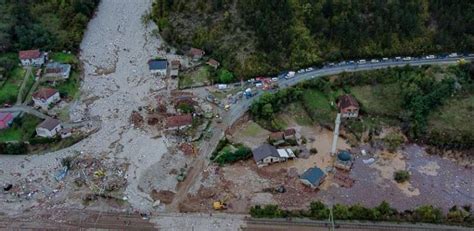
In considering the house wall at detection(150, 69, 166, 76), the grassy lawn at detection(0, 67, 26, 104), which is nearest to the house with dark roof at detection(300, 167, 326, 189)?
the house wall at detection(150, 69, 166, 76)

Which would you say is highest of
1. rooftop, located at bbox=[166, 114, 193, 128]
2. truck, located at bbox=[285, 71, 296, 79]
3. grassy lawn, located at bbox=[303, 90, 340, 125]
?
truck, located at bbox=[285, 71, 296, 79]

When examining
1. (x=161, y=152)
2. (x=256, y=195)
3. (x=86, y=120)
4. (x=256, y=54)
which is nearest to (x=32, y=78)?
(x=86, y=120)

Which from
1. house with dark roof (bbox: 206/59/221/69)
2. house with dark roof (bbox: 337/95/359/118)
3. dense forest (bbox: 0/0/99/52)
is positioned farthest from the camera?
dense forest (bbox: 0/0/99/52)

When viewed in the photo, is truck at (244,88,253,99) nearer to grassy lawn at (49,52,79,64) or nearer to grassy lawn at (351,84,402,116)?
grassy lawn at (351,84,402,116)

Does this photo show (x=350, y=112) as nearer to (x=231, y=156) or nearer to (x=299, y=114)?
(x=299, y=114)

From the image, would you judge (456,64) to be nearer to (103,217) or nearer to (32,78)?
(103,217)

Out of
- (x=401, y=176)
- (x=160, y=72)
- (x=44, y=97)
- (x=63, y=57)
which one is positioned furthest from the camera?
(x=63, y=57)

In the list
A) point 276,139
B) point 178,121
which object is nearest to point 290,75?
point 276,139
